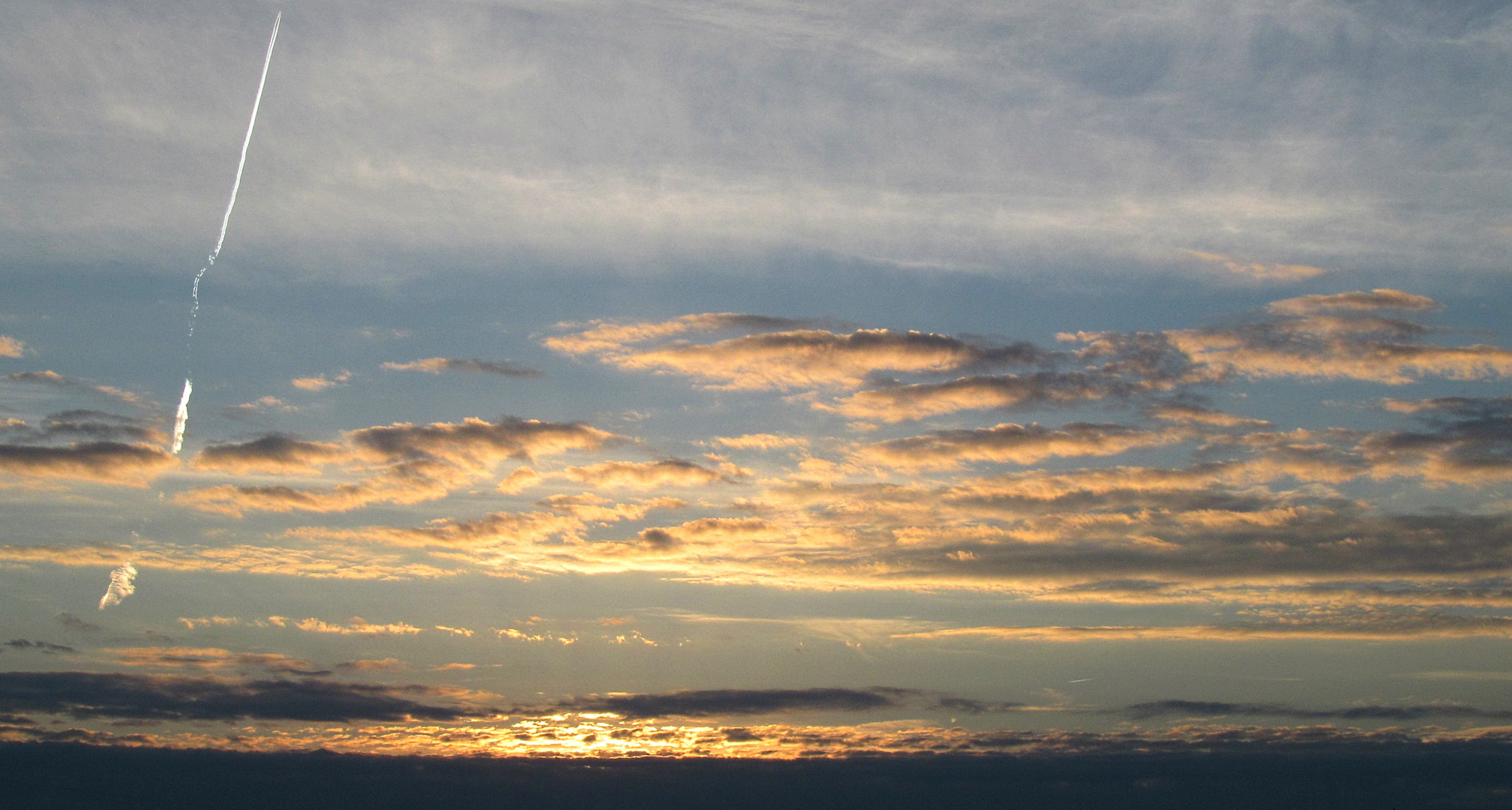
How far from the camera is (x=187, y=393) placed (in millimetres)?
95875

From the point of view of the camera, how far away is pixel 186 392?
9575 cm

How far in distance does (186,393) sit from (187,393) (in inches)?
19.0

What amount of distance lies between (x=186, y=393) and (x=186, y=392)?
0.84 m

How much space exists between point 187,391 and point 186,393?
1776 mm

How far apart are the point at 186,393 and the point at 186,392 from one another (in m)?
0.39

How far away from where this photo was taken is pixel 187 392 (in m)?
96.2

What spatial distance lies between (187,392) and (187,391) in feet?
1.26

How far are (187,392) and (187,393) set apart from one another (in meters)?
0.46

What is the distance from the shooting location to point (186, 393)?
95438mm

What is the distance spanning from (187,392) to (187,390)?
553 mm

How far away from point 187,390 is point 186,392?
110 centimetres

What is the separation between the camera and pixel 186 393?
95.1 meters

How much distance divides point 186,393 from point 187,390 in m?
1.48
